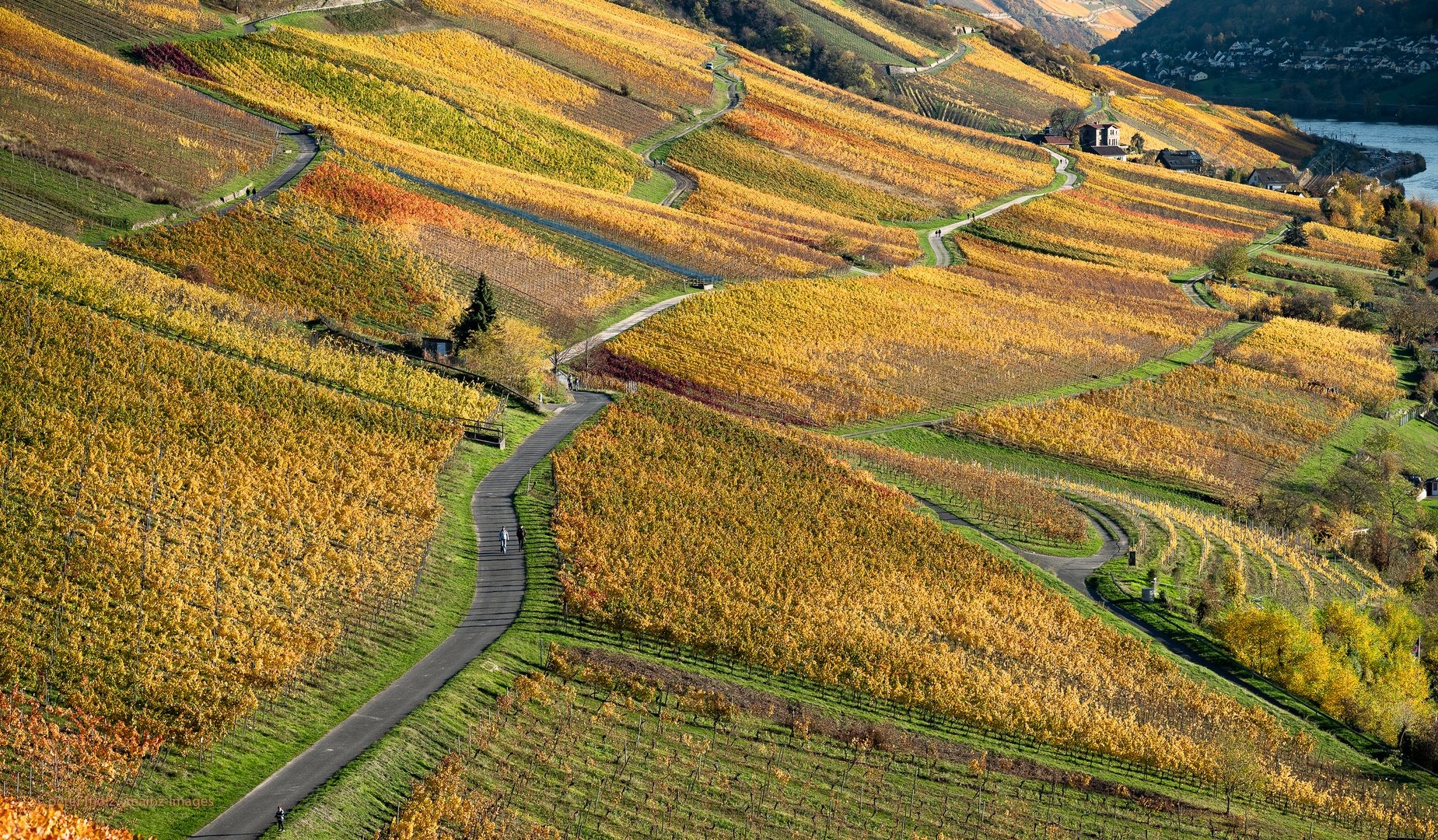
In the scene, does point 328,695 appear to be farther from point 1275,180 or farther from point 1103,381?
point 1275,180

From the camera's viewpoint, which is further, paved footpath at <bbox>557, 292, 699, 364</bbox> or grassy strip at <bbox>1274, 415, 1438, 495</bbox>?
grassy strip at <bbox>1274, 415, 1438, 495</bbox>

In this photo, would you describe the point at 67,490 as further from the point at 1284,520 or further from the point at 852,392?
the point at 1284,520

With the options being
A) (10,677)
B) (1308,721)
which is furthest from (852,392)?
(10,677)

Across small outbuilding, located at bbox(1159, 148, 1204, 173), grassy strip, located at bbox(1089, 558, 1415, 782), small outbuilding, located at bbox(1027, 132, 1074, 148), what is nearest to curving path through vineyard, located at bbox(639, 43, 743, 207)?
small outbuilding, located at bbox(1027, 132, 1074, 148)

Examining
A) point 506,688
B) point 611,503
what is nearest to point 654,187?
point 611,503

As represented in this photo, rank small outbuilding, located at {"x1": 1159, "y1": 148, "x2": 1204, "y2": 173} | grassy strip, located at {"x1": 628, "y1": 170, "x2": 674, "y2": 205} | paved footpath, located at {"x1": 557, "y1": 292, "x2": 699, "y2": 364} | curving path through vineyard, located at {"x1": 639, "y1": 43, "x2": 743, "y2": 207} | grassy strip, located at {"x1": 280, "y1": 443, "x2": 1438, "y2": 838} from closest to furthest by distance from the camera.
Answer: grassy strip, located at {"x1": 280, "y1": 443, "x2": 1438, "y2": 838}, paved footpath, located at {"x1": 557, "y1": 292, "x2": 699, "y2": 364}, grassy strip, located at {"x1": 628, "y1": 170, "x2": 674, "y2": 205}, curving path through vineyard, located at {"x1": 639, "y1": 43, "x2": 743, "y2": 207}, small outbuilding, located at {"x1": 1159, "y1": 148, "x2": 1204, "y2": 173}

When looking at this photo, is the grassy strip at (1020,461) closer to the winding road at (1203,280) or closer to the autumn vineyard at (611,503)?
the autumn vineyard at (611,503)

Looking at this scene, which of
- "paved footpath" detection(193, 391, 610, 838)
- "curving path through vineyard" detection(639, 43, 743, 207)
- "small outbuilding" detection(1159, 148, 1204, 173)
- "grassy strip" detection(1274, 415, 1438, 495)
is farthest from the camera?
"small outbuilding" detection(1159, 148, 1204, 173)

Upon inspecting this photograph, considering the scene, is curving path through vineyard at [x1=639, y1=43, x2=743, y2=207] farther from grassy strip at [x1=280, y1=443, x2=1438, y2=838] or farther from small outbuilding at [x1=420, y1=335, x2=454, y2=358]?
grassy strip at [x1=280, y1=443, x2=1438, y2=838]
